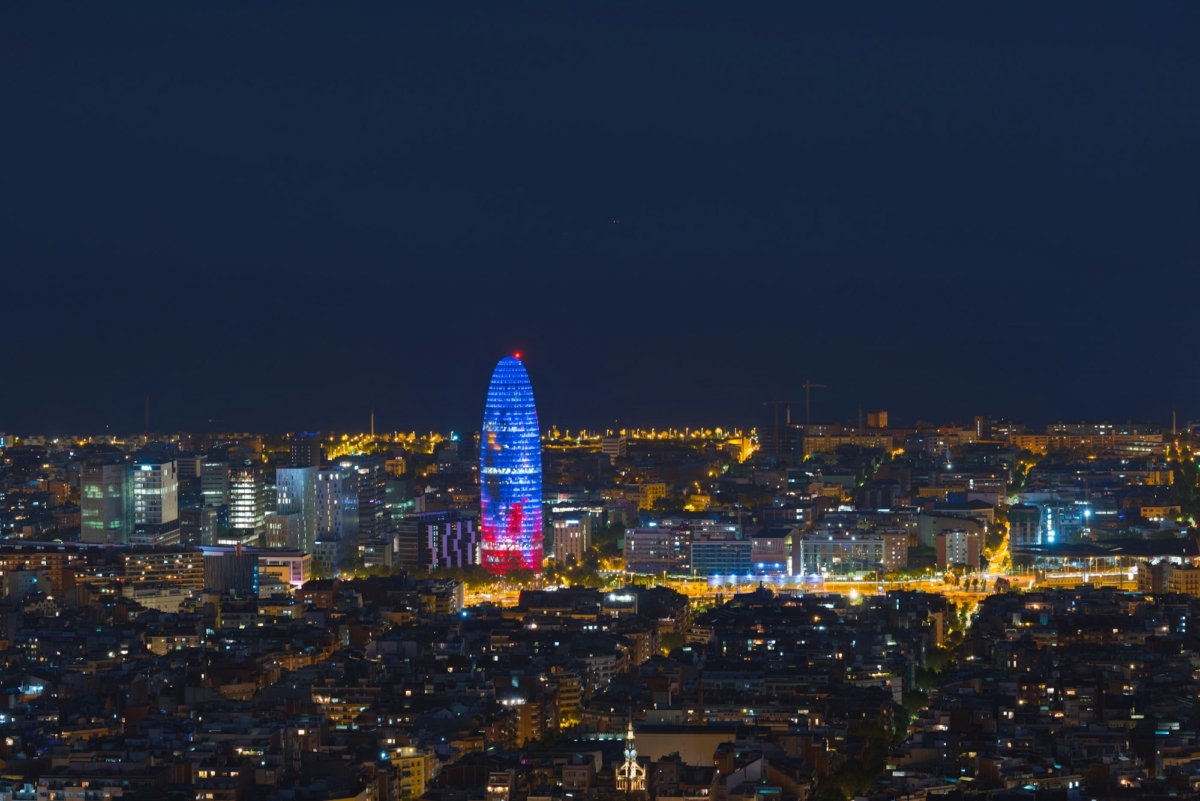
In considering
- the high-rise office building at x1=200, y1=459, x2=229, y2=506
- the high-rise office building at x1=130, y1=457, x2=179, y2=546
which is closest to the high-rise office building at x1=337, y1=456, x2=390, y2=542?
the high-rise office building at x1=200, y1=459, x2=229, y2=506

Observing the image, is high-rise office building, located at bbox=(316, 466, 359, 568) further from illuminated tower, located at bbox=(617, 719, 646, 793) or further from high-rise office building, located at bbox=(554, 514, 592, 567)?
illuminated tower, located at bbox=(617, 719, 646, 793)

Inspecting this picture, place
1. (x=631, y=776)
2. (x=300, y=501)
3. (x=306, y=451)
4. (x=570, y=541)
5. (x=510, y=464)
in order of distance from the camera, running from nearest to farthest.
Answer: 1. (x=631, y=776)
2. (x=510, y=464)
3. (x=570, y=541)
4. (x=300, y=501)
5. (x=306, y=451)

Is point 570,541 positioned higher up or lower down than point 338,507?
lower down

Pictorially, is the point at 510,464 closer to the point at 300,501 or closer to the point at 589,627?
the point at 300,501

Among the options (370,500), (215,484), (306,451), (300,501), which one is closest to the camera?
(300,501)

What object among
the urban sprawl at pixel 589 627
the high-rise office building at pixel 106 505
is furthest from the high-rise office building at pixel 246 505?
the high-rise office building at pixel 106 505

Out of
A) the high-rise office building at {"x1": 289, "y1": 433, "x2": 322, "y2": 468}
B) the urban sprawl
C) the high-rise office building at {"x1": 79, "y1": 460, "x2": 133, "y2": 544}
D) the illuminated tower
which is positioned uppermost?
the high-rise office building at {"x1": 289, "y1": 433, "x2": 322, "y2": 468}

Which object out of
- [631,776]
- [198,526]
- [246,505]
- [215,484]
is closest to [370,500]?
[246,505]
